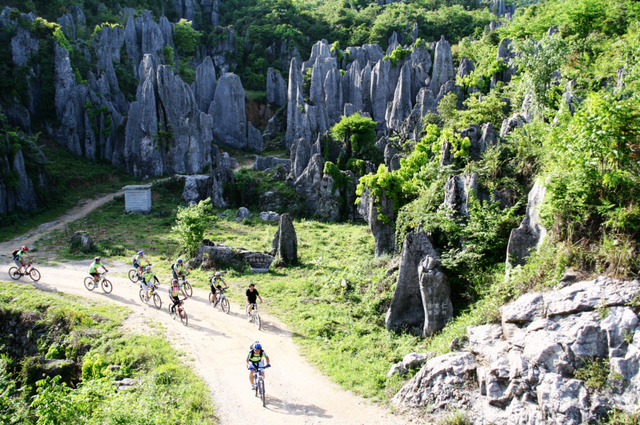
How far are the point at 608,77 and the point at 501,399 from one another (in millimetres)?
16780

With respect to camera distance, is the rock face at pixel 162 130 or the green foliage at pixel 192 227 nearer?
the green foliage at pixel 192 227

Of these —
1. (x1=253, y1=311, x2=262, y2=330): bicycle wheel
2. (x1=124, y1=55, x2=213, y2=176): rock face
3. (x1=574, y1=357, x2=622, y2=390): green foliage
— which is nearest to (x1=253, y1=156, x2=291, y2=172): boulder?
(x1=124, y1=55, x2=213, y2=176): rock face

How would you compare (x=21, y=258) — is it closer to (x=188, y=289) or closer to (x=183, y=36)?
(x=188, y=289)

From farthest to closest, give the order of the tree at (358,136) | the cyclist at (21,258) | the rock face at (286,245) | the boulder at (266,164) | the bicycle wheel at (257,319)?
the boulder at (266,164) → the tree at (358,136) → the rock face at (286,245) → the cyclist at (21,258) → the bicycle wheel at (257,319)

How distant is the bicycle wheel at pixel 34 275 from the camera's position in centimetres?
1830

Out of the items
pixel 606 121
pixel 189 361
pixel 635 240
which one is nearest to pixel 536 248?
pixel 635 240

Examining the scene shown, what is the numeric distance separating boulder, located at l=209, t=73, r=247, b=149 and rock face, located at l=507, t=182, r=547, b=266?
47.1 meters

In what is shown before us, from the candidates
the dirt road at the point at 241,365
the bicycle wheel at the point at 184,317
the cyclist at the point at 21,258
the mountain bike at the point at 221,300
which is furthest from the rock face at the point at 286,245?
the cyclist at the point at 21,258

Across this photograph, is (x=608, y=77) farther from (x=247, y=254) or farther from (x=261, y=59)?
(x=261, y=59)

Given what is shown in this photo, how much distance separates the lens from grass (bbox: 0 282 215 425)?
9.12m

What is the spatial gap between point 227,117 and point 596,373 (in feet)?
173

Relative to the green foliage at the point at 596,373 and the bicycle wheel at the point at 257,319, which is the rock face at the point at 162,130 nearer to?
the bicycle wheel at the point at 257,319

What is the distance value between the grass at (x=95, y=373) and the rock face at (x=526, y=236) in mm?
8609

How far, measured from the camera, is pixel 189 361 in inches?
470
